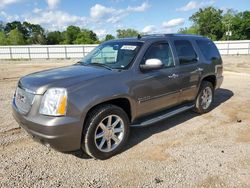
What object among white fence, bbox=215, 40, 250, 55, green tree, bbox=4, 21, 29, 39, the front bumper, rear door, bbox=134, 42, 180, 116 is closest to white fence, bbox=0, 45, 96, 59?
white fence, bbox=215, 40, 250, 55

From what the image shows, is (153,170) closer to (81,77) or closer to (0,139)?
(81,77)

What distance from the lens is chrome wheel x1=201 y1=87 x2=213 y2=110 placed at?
6.21m

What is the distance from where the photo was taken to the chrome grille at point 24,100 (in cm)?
364

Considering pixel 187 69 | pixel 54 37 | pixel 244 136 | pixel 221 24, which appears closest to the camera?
pixel 244 136

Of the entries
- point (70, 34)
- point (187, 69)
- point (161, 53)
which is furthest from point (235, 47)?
point (70, 34)

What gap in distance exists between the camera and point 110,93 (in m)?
3.86

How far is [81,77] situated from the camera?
382cm

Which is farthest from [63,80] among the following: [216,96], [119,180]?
[216,96]

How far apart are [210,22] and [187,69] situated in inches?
3262

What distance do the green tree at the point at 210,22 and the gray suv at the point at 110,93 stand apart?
78.9 m

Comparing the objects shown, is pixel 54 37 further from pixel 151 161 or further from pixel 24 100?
pixel 151 161

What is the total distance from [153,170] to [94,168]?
87 centimetres

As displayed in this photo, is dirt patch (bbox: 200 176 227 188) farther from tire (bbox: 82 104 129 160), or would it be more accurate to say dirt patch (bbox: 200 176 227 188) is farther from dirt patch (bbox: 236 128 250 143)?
dirt patch (bbox: 236 128 250 143)

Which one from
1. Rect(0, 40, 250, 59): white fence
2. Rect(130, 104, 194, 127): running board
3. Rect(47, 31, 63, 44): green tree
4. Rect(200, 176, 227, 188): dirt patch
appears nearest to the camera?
Rect(200, 176, 227, 188): dirt patch
